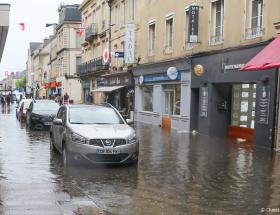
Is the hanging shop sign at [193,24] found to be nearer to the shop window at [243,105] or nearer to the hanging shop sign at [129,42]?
the shop window at [243,105]

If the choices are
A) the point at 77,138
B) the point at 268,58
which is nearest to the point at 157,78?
the point at 268,58

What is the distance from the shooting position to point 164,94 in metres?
25.9

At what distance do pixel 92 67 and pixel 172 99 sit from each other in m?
19.8

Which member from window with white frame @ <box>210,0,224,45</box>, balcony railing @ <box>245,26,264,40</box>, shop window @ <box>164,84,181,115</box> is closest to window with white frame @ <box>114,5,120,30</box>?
shop window @ <box>164,84,181,115</box>

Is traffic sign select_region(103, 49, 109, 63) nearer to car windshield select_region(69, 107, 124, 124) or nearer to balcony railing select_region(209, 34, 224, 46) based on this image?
balcony railing select_region(209, 34, 224, 46)

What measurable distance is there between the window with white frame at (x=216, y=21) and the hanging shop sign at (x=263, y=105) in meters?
4.43

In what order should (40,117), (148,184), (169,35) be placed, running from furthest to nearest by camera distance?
1. (169,35)
2. (40,117)
3. (148,184)

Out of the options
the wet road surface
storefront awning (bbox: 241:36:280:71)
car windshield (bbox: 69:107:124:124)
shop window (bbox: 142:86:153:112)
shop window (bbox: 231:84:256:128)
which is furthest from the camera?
shop window (bbox: 142:86:153:112)

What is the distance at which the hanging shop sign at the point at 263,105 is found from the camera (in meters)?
15.5

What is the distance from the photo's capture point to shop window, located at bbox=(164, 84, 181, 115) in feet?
78.8

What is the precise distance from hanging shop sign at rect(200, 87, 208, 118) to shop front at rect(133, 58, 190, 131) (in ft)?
4.83

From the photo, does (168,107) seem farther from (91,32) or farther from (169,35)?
(91,32)

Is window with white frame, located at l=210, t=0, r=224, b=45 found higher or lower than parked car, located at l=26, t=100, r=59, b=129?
higher

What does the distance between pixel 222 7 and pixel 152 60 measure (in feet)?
27.3
